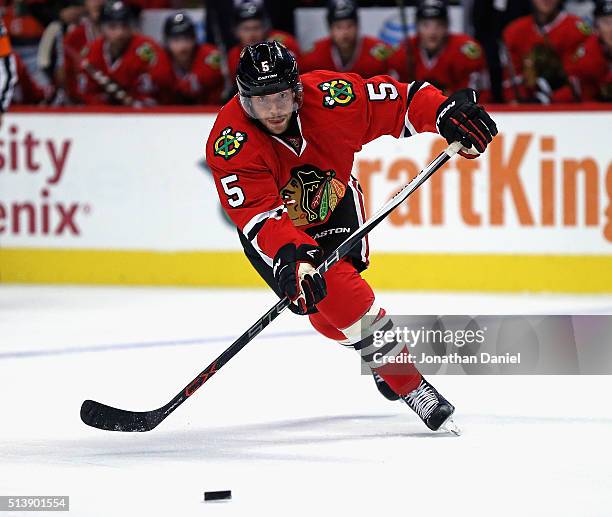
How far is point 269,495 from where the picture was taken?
131 inches

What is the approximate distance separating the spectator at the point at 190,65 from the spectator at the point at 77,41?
58 centimetres

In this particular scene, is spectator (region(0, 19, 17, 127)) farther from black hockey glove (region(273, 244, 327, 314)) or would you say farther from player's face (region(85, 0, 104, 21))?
black hockey glove (region(273, 244, 327, 314))

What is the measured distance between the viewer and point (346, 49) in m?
7.59

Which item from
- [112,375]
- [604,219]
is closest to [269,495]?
[112,375]

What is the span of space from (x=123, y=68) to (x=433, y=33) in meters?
1.75

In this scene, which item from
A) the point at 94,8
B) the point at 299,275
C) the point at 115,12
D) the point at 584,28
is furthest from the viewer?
the point at 94,8

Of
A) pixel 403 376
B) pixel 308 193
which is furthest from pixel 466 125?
pixel 403 376

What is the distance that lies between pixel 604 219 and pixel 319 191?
293 cm

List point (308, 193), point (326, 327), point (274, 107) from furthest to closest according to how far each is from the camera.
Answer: point (326, 327)
point (308, 193)
point (274, 107)

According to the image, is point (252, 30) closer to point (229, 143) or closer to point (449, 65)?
point (449, 65)

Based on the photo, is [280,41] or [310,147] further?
[280,41]

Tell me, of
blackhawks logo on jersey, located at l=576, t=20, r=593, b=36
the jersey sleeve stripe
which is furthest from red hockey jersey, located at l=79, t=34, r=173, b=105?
blackhawks logo on jersey, located at l=576, t=20, r=593, b=36

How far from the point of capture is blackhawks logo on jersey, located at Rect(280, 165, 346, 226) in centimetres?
406

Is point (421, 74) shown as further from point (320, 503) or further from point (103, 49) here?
point (320, 503)
